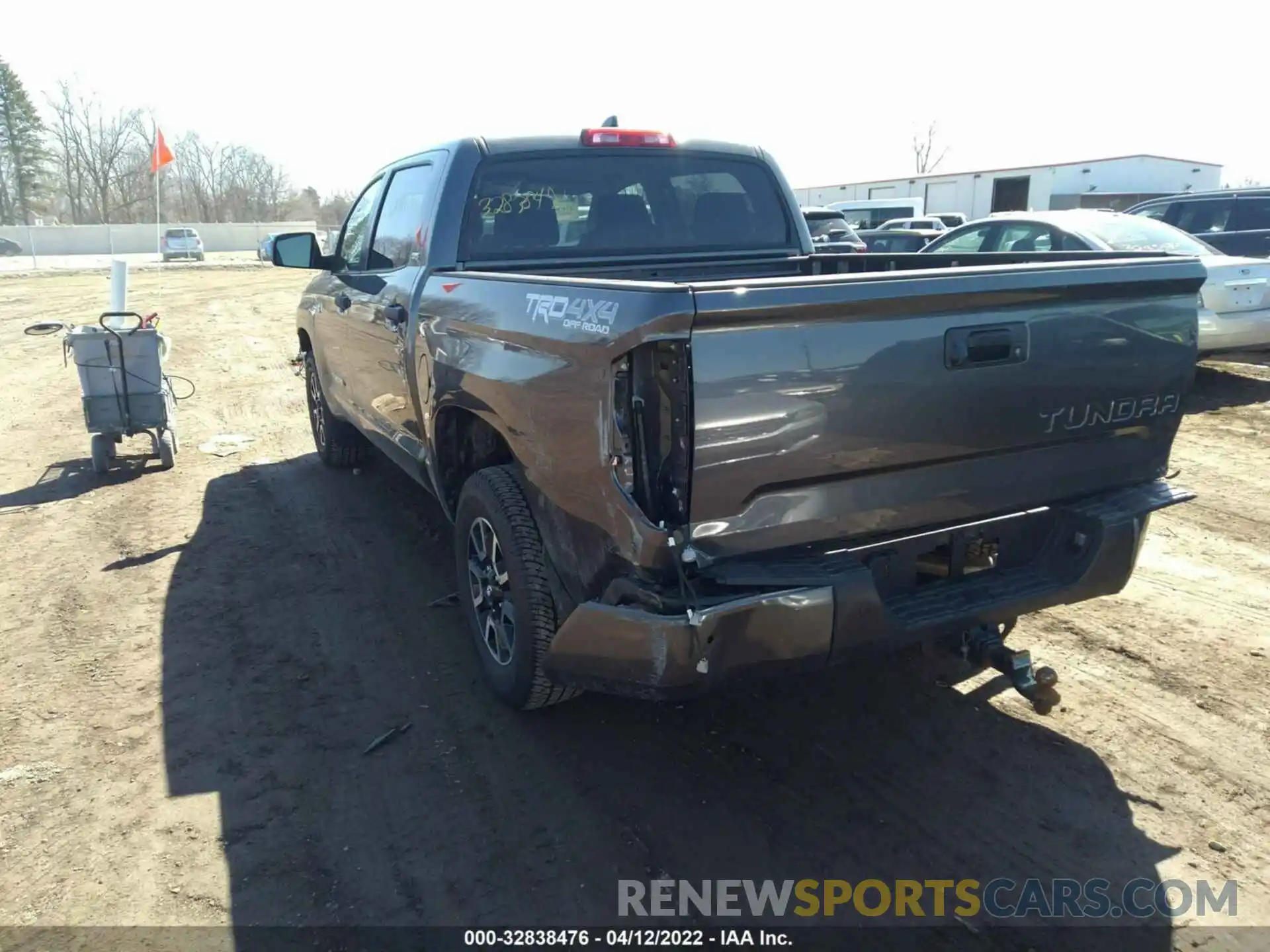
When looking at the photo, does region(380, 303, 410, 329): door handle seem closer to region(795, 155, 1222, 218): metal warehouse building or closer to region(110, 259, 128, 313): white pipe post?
region(110, 259, 128, 313): white pipe post

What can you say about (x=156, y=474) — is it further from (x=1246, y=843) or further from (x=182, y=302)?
(x=182, y=302)

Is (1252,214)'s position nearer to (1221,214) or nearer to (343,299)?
(1221,214)

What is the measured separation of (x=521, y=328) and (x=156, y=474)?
540 centimetres

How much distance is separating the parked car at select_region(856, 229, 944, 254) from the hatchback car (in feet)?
13.4

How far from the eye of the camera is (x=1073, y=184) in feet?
129

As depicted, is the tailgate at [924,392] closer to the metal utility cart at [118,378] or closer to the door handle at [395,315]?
the door handle at [395,315]

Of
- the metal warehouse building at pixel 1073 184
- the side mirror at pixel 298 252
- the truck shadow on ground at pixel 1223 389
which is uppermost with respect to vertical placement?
the metal warehouse building at pixel 1073 184

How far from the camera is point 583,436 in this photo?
9.14 ft

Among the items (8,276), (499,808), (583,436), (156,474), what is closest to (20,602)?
(156,474)

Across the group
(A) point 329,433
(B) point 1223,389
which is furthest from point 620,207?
(B) point 1223,389

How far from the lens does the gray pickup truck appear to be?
2.59 metres

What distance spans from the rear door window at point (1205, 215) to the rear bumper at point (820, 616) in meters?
11.8

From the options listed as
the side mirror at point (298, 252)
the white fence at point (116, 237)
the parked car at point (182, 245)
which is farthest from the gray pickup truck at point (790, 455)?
the white fence at point (116, 237)

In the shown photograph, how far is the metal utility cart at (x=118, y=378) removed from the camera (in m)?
6.93
